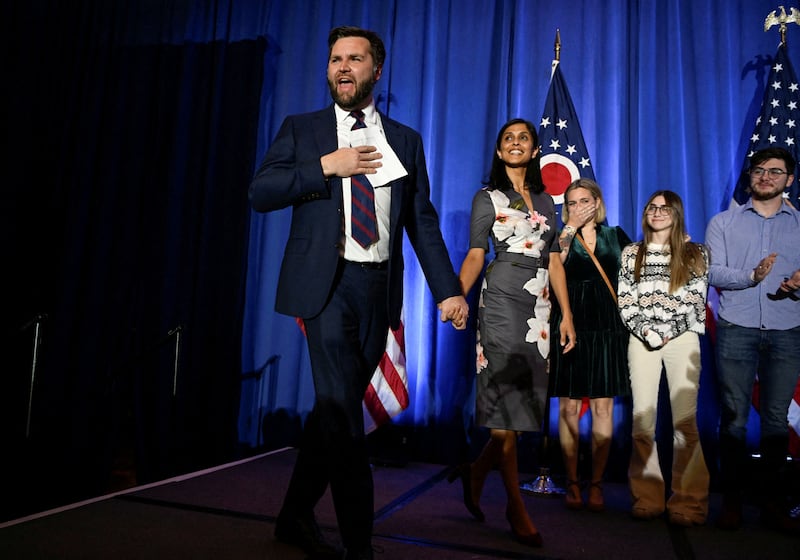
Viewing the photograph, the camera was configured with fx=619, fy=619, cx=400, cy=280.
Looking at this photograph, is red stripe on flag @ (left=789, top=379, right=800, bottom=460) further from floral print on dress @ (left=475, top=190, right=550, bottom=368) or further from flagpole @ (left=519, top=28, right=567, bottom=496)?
floral print on dress @ (left=475, top=190, right=550, bottom=368)

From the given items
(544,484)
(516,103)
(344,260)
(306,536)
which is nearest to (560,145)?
(516,103)

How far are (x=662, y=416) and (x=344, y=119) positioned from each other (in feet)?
9.73

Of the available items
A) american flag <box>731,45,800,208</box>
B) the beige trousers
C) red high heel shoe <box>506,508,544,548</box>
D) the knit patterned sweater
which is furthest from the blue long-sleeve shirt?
red high heel shoe <box>506,508,544,548</box>

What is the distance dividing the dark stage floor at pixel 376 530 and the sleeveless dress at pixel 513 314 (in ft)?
1.56

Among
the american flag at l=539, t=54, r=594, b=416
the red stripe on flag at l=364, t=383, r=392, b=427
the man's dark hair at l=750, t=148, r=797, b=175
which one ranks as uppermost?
the american flag at l=539, t=54, r=594, b=416

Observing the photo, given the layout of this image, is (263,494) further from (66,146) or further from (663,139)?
(66,146)

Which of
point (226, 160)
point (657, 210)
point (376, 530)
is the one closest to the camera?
point (376, 530)

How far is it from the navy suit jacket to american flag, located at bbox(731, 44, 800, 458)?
8.46ft

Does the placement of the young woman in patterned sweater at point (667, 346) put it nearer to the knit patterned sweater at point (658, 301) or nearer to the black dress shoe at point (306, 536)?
the knit patterned sweater at point (658, 301)

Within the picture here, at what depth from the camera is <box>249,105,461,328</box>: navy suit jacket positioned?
171cm

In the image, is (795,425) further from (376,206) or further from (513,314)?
(376,206)

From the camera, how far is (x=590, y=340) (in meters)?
3.15

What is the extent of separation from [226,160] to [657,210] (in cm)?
320

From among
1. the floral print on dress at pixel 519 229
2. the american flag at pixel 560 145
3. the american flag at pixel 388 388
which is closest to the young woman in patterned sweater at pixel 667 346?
the floral print on dress at pixel 519 229
